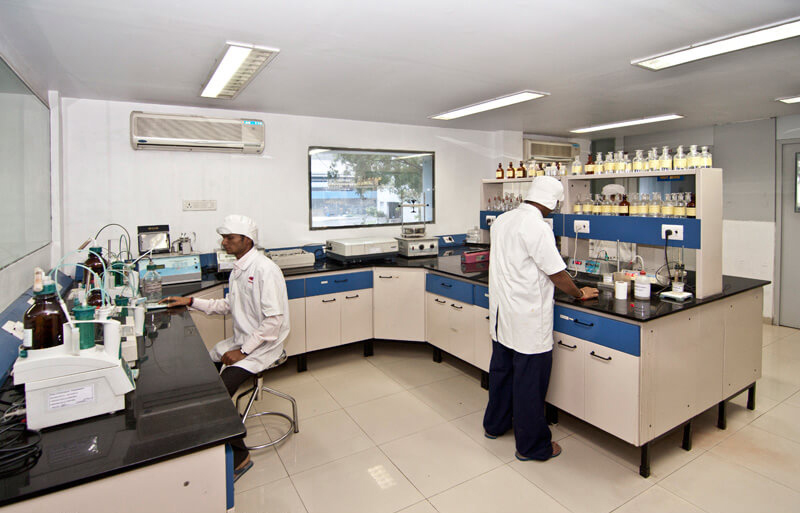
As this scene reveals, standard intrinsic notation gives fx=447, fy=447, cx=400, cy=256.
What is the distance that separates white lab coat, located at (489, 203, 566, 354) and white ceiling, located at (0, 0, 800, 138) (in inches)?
39.6

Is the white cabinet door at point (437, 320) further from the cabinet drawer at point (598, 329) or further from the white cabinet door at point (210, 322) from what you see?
the white cabinet door at point (210, 322)

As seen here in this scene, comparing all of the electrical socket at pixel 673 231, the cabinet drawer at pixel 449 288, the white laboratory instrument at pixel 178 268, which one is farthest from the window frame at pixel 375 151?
the electrical socket at pixel 673 231

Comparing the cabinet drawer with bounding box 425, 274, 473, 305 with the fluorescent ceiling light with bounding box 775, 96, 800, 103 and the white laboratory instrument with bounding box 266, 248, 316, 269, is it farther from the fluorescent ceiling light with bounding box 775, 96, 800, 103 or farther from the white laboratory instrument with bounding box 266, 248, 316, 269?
the fluorescent ceiling light with bounding box 775, 96, 800, 103

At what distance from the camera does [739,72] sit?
10.5 feet

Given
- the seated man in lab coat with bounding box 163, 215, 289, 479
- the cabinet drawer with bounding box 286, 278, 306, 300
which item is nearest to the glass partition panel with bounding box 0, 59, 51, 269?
the seated man in lab coat with bounding box 163, 215, 289, 479

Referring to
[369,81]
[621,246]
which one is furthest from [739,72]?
[369,81]

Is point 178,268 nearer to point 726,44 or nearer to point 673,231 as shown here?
point 673,231

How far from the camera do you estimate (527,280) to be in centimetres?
259

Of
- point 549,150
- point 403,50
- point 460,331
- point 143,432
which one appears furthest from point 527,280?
point 549,150

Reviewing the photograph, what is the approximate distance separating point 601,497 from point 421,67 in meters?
2.71

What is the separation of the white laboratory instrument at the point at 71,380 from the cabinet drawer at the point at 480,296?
249cm

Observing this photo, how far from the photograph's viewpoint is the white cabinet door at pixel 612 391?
2.39 meters

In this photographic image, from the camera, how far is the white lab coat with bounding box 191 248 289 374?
101 inches

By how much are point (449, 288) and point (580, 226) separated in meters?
1.16
